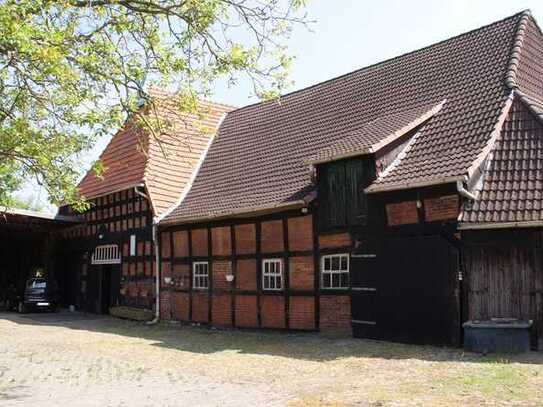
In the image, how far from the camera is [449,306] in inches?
478

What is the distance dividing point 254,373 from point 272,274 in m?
6.11

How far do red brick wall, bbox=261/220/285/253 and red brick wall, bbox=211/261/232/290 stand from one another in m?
1.60

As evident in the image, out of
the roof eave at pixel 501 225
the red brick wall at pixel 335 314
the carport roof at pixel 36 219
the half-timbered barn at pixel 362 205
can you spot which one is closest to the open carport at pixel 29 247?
the carport roof at pixel 36 219

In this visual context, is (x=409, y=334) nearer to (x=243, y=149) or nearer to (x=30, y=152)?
(x=30, y=152)

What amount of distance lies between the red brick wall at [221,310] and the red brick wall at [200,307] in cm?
34

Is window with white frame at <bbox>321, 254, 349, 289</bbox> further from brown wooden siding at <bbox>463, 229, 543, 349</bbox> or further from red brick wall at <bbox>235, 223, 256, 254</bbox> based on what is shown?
brown wooden siding at <bbox>463, 229, 543, 349</bbox>

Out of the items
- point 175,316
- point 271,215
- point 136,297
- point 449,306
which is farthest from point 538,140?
point 136,297

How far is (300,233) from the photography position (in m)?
15.4

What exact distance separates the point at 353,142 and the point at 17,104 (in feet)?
24.4

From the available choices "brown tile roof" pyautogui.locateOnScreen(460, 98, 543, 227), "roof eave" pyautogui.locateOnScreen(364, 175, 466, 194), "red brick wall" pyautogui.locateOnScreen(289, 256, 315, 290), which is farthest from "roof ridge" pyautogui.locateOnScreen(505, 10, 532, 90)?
"red brick wall" pyautogui.locateOnScreen(289, 256, 315, 290)

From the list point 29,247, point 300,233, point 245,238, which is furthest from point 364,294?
point 29,247

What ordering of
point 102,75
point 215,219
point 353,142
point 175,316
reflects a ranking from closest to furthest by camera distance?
point 102,75 < point 353,142 < point 215,219 < point 175,316

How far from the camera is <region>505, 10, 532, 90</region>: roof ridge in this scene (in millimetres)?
14184

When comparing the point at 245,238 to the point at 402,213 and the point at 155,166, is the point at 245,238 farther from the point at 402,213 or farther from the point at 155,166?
the point at 155,166
